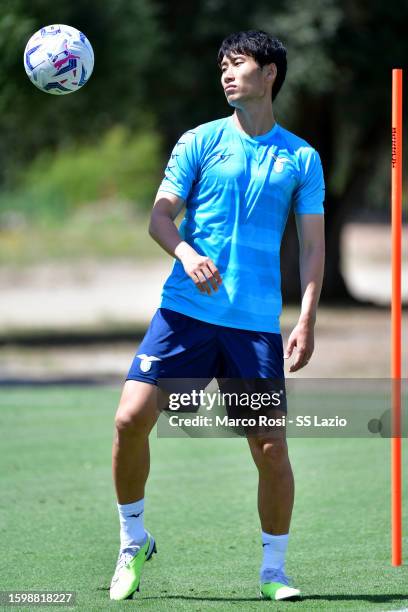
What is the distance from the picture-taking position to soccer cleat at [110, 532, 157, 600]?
5344 millimetres

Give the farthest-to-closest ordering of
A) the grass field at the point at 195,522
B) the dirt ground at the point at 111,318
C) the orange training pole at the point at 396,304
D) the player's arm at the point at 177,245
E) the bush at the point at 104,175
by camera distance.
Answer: the bush at the point at 104,175 < the dirt ground at the point at 111,318 < the orange training pole at the point at 396,304 < the grass field at the point at 195,522 < the player's arm at the point at 177,245

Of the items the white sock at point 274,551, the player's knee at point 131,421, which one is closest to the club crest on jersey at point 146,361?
the player's knee at point 131,421

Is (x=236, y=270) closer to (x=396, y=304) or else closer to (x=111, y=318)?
(x=396, y=304)

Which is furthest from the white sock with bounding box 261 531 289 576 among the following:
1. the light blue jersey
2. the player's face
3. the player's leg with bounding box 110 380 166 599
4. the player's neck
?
the player's face

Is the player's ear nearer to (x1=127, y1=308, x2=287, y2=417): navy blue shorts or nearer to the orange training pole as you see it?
the orange training pole

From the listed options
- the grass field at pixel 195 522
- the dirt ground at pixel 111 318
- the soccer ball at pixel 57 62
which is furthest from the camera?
the dirt ground at pixel 111 318

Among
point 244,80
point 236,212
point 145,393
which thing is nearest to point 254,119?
point 244,80

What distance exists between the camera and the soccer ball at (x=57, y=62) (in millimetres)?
6004

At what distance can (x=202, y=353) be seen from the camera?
5.28m

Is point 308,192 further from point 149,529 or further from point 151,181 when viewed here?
point 151,181

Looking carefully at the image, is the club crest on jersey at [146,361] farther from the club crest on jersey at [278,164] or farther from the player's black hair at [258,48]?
the player's black hair at [258,48]

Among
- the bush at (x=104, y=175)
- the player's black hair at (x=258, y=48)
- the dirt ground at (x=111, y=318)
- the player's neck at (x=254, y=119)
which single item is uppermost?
the player's black hair at (x=258, y=48)

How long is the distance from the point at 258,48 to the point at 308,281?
3.24 ft

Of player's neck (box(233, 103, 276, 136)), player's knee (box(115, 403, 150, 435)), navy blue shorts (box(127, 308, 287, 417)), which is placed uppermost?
player's neck (box(233, 103, 276, 136))
